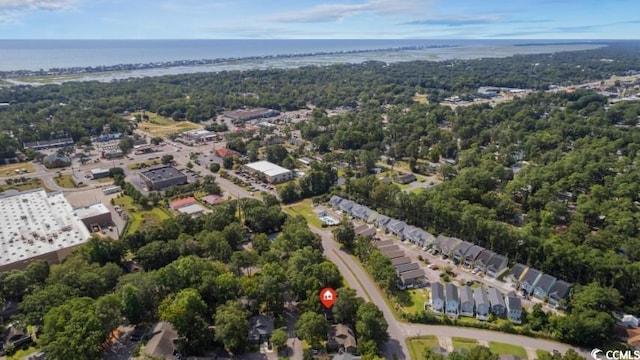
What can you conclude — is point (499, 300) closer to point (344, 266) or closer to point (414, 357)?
point (414, 357)

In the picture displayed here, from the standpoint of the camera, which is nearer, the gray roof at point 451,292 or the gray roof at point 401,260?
the gray roof at point 451,292

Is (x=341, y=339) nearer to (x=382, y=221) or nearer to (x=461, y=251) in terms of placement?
(x=461, y=251)

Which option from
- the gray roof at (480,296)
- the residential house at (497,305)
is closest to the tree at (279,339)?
the gray roof at (480,296)

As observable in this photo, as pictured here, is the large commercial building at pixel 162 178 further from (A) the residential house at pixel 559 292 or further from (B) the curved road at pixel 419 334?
(A) the residential house at pixel 559 292

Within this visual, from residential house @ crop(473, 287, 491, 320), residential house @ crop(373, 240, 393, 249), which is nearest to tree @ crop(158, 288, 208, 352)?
→ residential house @ crop(373, 240, 393, 249)

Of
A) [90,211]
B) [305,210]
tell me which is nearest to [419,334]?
[305,210]
